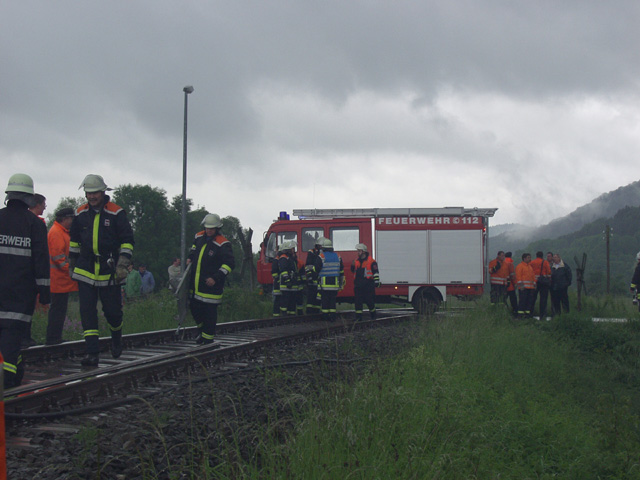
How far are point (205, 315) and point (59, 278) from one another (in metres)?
2.19

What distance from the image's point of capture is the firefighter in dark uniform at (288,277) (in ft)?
45.5

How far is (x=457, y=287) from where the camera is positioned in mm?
17188

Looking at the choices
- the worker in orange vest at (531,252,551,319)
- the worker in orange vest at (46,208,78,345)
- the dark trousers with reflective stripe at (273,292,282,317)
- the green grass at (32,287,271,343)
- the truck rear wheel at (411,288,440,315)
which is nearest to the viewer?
the worker in orange vest at (46,208,78,345)

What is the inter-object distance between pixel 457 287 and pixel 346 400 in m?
13.3

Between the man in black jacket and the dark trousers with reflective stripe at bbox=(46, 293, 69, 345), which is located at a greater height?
the man in black jacket

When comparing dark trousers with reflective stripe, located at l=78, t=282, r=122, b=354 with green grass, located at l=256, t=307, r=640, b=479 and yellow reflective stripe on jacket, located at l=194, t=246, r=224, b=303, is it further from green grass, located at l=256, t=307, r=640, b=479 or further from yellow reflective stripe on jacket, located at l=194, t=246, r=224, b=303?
green grass, located at l=256, t=307, r=640, b=479

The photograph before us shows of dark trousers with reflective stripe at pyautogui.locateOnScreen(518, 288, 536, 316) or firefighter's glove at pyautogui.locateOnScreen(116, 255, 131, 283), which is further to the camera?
dark trousers with reflective stripe at pyautogui.locateOnScreen(518, 288, 536, 316)

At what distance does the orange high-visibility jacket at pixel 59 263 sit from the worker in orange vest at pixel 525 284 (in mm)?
11214

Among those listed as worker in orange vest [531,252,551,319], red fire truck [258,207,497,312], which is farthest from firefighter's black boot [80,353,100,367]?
worker in orange vest [531,252,551,319]

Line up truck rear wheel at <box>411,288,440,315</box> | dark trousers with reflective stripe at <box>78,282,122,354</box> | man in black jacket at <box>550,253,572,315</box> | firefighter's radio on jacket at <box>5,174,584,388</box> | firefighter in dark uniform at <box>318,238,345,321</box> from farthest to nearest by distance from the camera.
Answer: truck rear wheel at <box>411,288,440,315</box> < man in black jacket at <box>550,253,572,315</box> < firefighter in dark uniform at <box>318,238,345,321</box> < dark trousers with reflective stripe at <box>78,282,122,354</box> < firefighter's radio on jacket at <box>5,174,584,388</box>

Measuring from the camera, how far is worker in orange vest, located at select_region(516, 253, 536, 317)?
52.4 ft

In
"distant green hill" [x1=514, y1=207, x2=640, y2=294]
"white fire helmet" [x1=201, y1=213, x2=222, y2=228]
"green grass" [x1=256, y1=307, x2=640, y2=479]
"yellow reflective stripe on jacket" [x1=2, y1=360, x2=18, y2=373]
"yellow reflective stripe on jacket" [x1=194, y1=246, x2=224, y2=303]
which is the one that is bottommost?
"green grass" [x1=256, y1=307, x2=640, y2=479]

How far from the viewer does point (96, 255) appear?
7043 millimetres

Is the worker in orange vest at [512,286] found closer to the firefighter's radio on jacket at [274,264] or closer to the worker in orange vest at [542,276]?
the firefighter's radio on jacket at [274,264]
